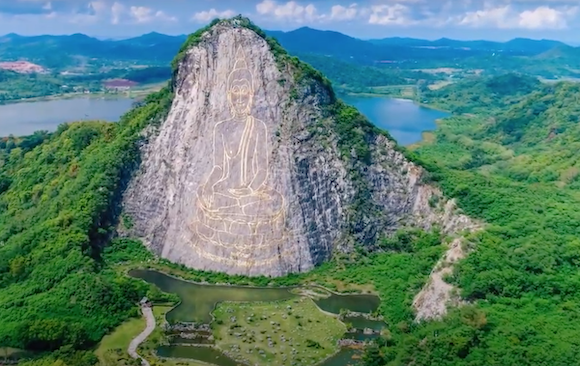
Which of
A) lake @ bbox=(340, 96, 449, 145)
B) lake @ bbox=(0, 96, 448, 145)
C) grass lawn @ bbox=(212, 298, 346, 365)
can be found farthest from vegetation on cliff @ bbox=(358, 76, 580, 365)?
lake @ bbox=(0, 96, 448, 145)

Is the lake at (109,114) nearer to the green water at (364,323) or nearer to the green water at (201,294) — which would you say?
the green water at (201,294)

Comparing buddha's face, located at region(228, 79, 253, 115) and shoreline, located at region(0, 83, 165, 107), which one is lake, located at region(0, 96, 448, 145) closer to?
shoreline, located at region(0, 83, 165, 107)

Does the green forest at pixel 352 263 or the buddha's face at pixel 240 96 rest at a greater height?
the buddha's face at pixel 240 96

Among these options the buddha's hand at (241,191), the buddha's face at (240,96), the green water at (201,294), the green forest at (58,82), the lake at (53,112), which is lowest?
the green water at (201,294)

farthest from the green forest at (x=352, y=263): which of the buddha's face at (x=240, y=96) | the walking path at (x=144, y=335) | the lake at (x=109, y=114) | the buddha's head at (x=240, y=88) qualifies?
the lake at (x=109, y=114)

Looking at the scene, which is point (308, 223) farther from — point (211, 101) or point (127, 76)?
point (127, 76)

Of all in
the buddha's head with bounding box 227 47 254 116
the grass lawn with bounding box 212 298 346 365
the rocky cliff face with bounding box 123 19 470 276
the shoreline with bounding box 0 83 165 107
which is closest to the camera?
the grass lawn with bounding box 212 298 346 365

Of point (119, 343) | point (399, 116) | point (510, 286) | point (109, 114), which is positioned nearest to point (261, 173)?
point (119, 343)
